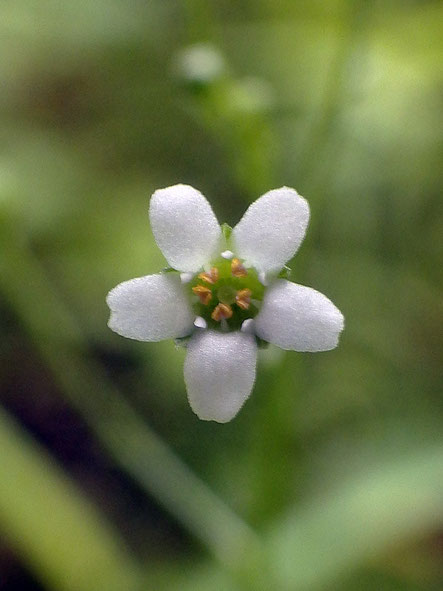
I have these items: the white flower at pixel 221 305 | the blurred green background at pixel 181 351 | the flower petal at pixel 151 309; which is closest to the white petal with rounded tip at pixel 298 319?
the white flower at pixel 221 305

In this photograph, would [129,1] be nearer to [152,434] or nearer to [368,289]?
[368,289]

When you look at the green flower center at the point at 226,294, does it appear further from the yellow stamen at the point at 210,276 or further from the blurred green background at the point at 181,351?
the blurred green background at the point at 181,351

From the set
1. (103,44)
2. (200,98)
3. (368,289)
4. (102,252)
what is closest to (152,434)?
(102,252)

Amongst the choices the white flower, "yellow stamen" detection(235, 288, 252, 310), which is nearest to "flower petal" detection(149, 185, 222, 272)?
the white flower

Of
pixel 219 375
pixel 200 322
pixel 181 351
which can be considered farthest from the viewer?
pixel 181 351

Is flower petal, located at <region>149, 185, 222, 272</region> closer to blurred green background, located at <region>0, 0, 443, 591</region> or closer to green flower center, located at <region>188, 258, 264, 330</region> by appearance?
green flower center, located at <region>188, 258, 264, 330</region>

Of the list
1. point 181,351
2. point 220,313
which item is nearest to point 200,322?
point 220,313

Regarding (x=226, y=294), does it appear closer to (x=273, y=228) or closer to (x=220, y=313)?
(x=220, y=313)
